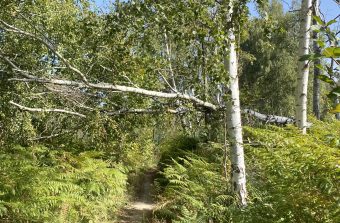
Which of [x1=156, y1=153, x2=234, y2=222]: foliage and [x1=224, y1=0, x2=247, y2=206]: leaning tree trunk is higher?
[x1=224, y1=0, x2=247, y2=206]: leaning tree trunk

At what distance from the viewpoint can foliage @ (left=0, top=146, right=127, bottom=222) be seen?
19.8 ft

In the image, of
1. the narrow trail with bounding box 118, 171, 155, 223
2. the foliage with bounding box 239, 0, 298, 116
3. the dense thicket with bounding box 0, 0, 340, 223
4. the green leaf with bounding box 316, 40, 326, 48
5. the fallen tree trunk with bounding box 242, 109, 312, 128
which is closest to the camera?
the green leaf with bounding box 316, 40, 326, 48

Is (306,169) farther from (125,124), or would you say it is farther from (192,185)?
(125,124)

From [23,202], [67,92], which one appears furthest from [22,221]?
[67,92]

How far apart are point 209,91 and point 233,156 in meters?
2.25

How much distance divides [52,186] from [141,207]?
6.46m

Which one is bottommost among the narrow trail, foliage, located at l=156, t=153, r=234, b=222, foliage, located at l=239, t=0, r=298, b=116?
the narrow trail

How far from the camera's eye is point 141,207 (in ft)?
40.9

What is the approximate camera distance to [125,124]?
998cm

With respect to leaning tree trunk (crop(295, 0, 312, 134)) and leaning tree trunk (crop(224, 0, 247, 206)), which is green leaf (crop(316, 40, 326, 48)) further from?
leaning tree trunk (crop(295, 0, 312, 134))

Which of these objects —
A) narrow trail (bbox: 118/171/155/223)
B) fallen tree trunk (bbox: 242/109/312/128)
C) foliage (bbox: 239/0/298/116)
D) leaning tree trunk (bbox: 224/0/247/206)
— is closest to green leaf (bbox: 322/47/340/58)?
leaning tree trunk (bbox: 224/0/247/206)

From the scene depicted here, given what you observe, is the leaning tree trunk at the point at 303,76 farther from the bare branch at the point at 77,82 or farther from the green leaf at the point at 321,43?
the green leaf at the point at 321,43

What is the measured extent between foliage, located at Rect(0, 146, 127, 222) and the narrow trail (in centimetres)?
66

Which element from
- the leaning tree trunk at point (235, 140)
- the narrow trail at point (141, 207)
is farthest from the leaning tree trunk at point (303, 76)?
the narrow trail at point (141, 207)
